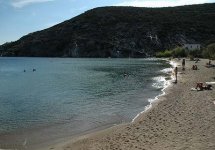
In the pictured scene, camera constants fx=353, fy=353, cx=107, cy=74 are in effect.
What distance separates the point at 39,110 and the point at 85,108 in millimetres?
4278

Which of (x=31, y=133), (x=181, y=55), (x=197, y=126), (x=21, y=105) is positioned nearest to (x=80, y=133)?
(x=31, y=133)

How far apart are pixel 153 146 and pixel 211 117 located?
7.32 metres

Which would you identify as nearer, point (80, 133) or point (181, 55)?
point (80, 133)

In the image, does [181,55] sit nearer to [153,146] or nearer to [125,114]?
[125,114]

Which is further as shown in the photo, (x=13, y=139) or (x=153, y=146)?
(x=13, y=139)

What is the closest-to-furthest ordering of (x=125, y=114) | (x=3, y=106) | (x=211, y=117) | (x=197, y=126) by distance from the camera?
(x=197, y=126), (x=211, y=117), (x=125, y=114), (x=3, y=106)

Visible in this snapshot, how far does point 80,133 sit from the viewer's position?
23.4 meters

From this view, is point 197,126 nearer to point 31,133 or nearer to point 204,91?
point 31,133

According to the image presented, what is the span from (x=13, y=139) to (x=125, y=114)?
414 inches

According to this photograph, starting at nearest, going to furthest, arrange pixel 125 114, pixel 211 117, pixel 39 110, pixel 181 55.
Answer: pixel 211 117
pixel 125 114
pixel 39 110
pixel 181 55

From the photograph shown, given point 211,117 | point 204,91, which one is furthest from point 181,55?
point 211,117

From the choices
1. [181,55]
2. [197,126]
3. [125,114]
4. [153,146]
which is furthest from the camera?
[181,55]

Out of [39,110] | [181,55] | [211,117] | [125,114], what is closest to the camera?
[211,117]

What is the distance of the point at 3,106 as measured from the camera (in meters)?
35.9
